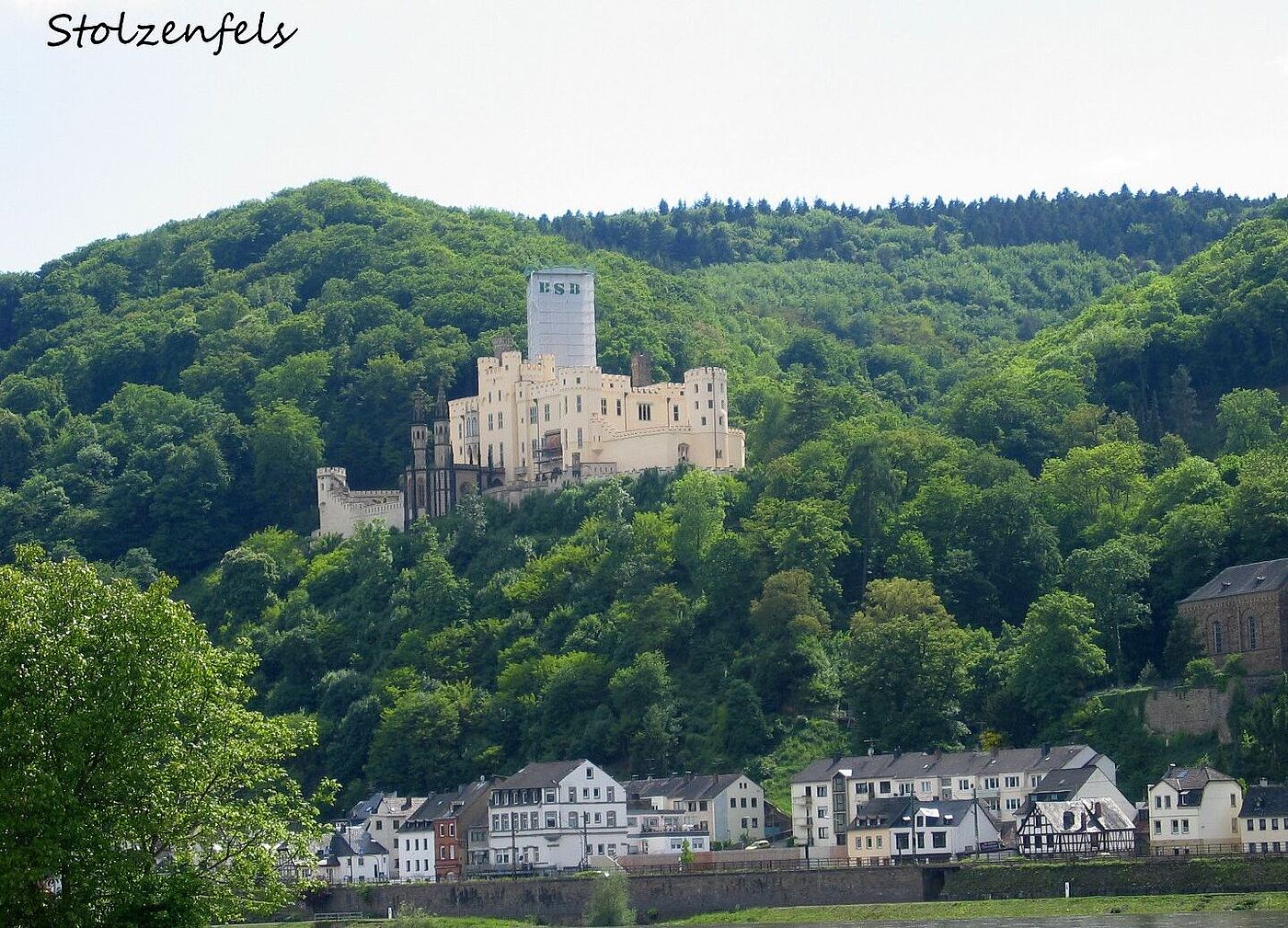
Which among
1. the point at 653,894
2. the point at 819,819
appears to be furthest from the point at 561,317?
the point at 653,894

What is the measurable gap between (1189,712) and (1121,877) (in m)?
15.6

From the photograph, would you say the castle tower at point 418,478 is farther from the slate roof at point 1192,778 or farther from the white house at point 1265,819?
the white house at point 1265,819

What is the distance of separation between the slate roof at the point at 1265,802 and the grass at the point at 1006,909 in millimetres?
5320

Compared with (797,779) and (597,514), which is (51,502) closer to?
(597,514)

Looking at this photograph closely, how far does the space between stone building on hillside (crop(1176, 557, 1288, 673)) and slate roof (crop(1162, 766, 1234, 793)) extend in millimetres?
9810

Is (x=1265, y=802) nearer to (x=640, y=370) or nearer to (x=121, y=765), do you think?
(x=121, y=765)

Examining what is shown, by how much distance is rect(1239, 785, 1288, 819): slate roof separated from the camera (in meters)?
78.0

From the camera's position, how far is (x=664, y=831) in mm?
95375

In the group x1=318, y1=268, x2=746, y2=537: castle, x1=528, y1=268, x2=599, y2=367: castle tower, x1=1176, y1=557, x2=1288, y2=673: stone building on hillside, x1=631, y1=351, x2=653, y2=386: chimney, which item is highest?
x1=528, y1=268, x2=599, y2=367: castle tower

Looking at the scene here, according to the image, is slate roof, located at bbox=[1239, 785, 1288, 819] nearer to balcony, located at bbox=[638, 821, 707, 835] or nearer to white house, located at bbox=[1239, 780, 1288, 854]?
white house, located at bbox=[1239, 780, 1288, 854]

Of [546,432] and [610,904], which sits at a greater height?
[546,432]

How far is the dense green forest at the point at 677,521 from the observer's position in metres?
99.7

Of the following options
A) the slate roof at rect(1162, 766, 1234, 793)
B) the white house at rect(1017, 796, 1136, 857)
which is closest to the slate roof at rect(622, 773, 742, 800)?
the white house at rect(1017, 796, 1136, 857)

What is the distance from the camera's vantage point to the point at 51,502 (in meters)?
147
